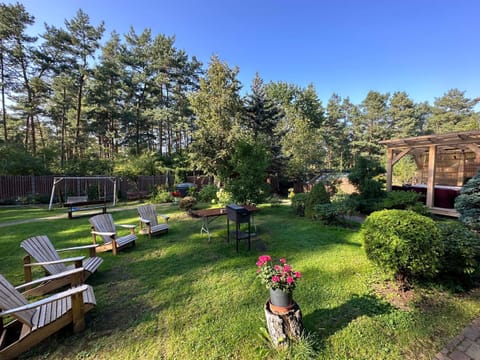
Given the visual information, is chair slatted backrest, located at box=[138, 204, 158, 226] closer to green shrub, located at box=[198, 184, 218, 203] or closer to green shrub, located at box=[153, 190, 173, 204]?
green shrub, located at box=[198, 184, 218, 203]

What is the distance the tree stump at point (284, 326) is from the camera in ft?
6.05

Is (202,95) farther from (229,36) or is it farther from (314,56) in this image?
(314,56)

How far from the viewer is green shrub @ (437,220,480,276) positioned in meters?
2.67

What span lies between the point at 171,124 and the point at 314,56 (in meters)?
14.2

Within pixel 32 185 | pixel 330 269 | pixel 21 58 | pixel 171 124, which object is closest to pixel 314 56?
pixel 171 124

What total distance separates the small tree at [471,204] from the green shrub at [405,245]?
3300 millimetres

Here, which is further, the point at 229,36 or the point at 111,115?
the point at 111,115

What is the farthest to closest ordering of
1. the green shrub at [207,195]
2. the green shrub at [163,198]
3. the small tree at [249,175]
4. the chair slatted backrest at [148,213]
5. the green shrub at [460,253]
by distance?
the green shrub at [163,198] → the green shrub at [207,195] → the small tree at [249,175] → the chair slatted backrest at [148,213] → the green shrub at [460,253]

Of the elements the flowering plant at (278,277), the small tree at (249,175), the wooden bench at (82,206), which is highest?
the small tree at (249,175)

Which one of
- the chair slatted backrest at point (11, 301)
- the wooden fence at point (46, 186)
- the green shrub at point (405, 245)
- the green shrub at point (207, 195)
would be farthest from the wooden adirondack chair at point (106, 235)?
the wooden fence at point (46, 186)

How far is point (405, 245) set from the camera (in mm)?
2506

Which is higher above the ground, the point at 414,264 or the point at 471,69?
the point at 471,69

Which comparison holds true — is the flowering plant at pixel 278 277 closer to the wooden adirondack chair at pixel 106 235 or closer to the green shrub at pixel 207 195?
the wooden adirondack chair at pixel 106 235

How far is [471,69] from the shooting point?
12.8 metres
